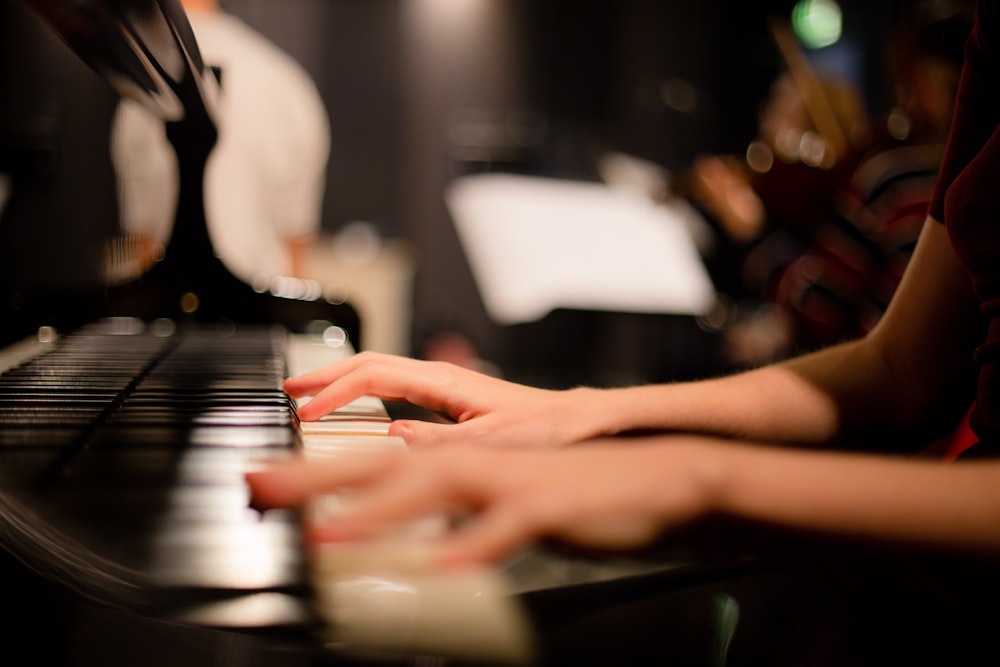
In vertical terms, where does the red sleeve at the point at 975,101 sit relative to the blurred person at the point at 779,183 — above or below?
above

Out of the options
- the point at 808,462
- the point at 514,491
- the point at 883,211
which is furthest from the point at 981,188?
the point at 883,211

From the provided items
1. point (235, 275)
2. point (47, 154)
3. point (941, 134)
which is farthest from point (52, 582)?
point (941, 134)

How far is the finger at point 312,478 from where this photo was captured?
34cm

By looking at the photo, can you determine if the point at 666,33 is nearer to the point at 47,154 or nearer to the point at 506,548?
the point at 47,154

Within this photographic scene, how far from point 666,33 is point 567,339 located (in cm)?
285

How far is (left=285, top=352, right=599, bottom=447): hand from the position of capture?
0.74m

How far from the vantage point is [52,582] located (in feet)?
1.63

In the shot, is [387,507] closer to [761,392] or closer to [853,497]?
[853,497]

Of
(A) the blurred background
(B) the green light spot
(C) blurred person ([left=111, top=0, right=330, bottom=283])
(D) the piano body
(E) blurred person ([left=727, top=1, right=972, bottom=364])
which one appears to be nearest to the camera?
(D) the piano body

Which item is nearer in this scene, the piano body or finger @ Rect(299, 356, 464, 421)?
the piano body

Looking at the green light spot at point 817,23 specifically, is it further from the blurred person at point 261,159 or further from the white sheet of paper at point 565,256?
the blurred person at point 261,159

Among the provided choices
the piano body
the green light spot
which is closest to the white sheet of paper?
the piano body

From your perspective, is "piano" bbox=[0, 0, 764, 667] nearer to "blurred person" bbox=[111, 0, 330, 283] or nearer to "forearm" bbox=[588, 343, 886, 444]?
"forearm" bbox=[588, 343, 886, 444]

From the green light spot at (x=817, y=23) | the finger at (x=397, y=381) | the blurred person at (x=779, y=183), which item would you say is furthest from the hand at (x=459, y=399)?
the green light spot at (x=817, y=23)
